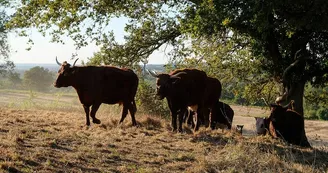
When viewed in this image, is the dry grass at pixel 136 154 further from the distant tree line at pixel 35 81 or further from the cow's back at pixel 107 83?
the distant tree line at pixel 35 81

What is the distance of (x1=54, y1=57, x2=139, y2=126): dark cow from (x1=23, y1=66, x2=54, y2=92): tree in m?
103

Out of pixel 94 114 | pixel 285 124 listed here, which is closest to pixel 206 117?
pixel 285 124

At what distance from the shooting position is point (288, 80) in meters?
14.9

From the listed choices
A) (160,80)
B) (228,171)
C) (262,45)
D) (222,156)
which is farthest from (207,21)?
(228,171)

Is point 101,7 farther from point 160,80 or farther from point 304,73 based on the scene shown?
point 304,73

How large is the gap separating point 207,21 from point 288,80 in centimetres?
502

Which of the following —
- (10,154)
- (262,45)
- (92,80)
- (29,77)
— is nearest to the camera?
(10,154)

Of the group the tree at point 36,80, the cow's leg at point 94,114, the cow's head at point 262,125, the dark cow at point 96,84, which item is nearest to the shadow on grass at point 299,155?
the cow's head at point 262,125

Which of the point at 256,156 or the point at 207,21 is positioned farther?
the point at 207,21

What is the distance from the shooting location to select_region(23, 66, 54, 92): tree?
113562 mm

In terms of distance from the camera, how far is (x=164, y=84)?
11773mm

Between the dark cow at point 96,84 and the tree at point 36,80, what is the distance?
4074 inches

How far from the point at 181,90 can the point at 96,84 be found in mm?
2907

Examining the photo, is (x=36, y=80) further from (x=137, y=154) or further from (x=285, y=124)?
(x=137, y=154)
